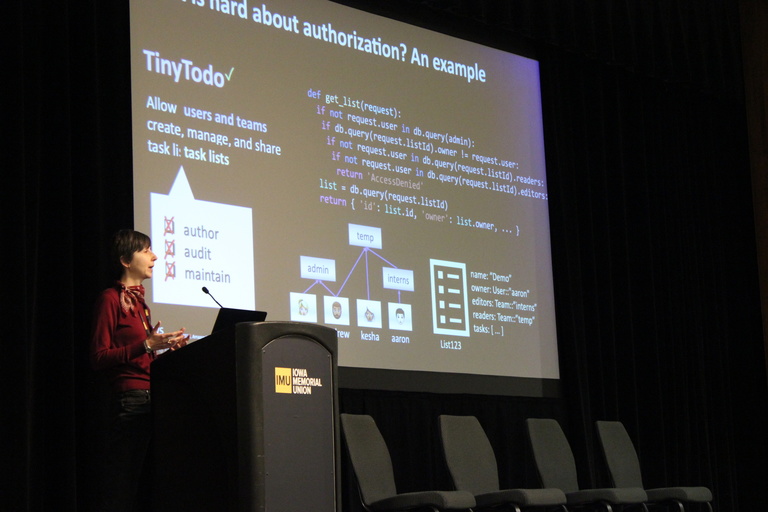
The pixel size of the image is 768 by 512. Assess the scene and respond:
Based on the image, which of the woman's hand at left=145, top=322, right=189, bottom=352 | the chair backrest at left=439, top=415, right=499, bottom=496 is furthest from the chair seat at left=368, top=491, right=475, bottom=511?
the woman's hand at left=145, top=322, right=189, bottom=352

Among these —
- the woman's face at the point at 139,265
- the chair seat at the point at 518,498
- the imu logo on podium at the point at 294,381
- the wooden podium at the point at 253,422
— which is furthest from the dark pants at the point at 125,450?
the chair seat at the point at 518,498

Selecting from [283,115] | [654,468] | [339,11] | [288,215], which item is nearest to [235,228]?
[288,215]

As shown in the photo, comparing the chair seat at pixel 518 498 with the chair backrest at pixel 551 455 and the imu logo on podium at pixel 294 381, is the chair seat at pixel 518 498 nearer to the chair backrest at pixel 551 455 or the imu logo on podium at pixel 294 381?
the chair backrest at pixel 551 455

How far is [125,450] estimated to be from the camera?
3217 mm

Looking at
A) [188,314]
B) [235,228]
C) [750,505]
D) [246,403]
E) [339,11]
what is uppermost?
[339,11]

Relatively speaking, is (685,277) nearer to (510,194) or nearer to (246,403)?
(510,194)

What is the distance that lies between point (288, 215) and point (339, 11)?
4.11ft

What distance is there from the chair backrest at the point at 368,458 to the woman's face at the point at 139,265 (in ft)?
4.26

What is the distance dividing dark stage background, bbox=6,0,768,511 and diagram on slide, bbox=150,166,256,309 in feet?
0.67

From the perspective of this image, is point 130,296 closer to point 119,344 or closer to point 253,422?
point 119,344

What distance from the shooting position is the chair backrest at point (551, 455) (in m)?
5.18

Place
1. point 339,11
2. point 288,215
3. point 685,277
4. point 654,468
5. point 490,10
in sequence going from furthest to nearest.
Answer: point 685,277 → point 654,468 → point 490,10 → point 339,11 → point 288,215

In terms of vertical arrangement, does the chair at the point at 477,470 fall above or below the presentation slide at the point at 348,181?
below

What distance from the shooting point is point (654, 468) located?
21.3 ft
